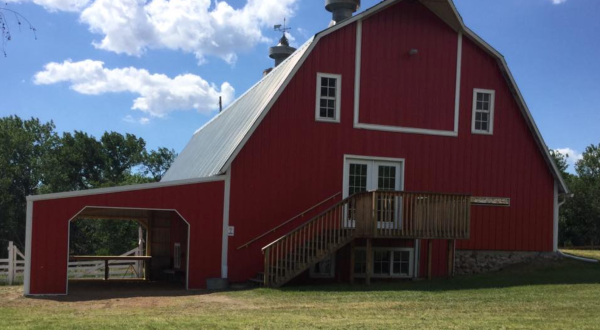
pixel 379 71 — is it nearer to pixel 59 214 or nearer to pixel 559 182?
pixel 559 182

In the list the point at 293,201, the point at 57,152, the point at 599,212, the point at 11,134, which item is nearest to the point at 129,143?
the point at 57,152

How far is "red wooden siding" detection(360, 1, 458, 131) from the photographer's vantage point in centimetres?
1864

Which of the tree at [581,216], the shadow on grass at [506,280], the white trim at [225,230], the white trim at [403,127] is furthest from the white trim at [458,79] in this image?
the tree at [581,216]

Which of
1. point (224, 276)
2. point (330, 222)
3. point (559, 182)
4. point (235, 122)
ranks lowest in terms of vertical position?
point (224, 276)

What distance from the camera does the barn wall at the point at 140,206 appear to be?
15.5m

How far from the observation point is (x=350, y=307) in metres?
12.1

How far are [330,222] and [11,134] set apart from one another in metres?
43.5

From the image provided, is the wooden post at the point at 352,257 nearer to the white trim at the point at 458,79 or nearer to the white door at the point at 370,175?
the white door at the point at 370,175

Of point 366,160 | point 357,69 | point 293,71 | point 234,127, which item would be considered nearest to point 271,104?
point 293,71

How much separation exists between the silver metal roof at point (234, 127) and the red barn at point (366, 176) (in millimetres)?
150

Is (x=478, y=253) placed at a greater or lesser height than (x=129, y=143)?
lesser

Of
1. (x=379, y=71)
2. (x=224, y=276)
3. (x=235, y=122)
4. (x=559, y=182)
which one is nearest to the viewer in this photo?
(x=224, y=276)

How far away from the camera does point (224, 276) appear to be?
17078 millimetres

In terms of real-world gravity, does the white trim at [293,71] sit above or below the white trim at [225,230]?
above
